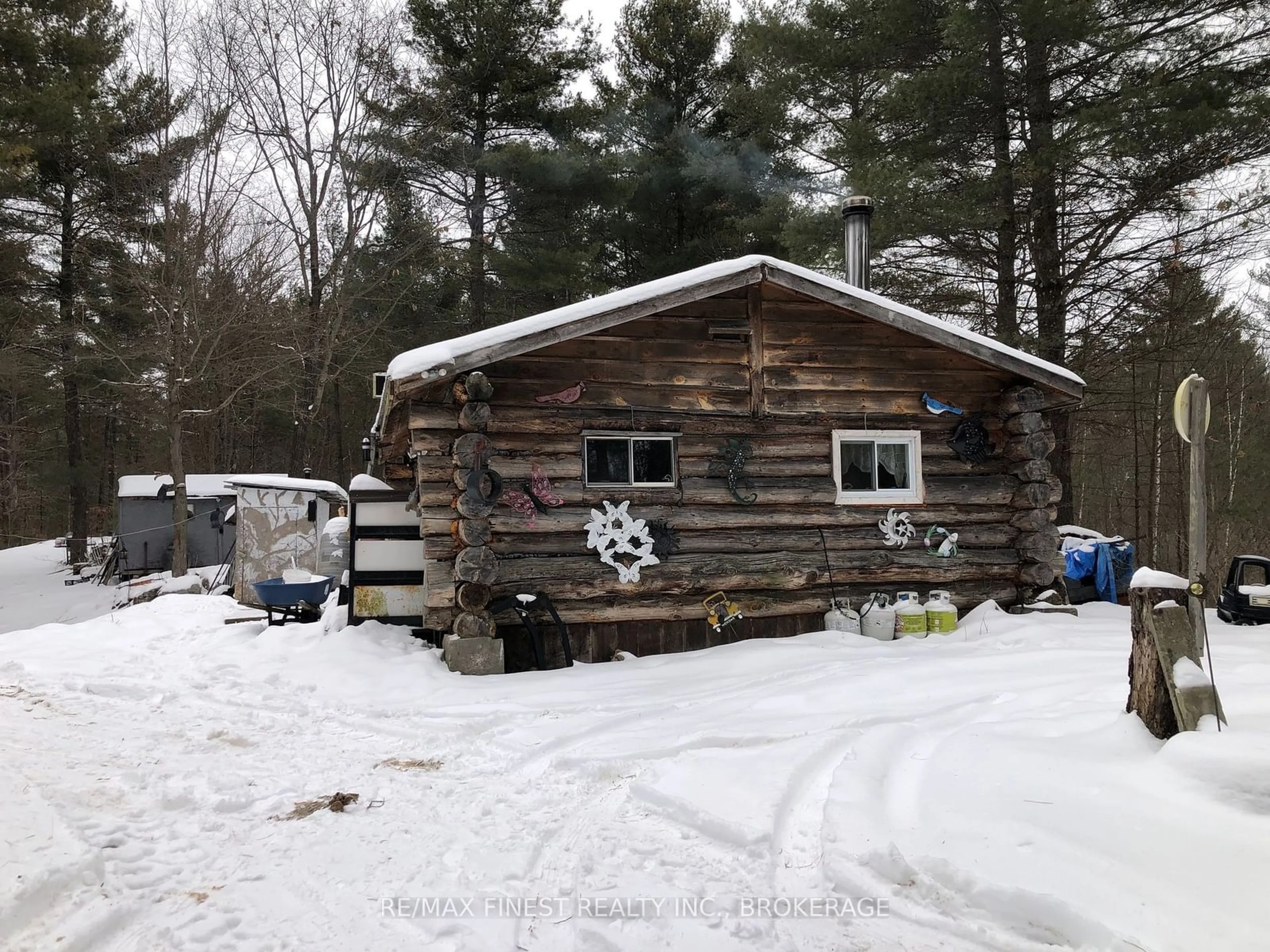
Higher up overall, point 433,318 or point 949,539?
point 433,318

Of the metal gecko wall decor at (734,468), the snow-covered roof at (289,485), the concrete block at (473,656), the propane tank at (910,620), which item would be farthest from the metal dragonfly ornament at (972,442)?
the snow-covered roof at (289,485)

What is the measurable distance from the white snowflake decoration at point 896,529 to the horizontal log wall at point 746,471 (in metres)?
0.08

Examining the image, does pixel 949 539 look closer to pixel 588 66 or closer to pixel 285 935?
pixel 285 935

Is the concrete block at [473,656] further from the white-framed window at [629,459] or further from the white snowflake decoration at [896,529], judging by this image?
the white snowflake decoration at [896,529]

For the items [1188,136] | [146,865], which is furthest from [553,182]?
[146,865]

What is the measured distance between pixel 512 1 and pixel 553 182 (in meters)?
5.18

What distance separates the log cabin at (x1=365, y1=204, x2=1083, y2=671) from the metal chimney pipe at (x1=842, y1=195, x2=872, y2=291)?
1.77m

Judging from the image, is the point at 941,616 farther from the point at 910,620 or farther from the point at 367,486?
the point at 367,486

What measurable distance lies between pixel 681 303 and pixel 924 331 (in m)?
2.78

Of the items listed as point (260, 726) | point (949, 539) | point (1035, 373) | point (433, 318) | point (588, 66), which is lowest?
point (260, 726)

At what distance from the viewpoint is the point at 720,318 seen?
874 cm

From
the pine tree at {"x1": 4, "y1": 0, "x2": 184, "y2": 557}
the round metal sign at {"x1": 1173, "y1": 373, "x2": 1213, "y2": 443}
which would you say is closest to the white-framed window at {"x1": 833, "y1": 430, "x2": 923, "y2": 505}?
the round metal sign at {"x1": 1173, "y1": 373, "x2": 1213, "y2": 443}

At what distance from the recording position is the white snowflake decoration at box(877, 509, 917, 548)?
9125 millimetres

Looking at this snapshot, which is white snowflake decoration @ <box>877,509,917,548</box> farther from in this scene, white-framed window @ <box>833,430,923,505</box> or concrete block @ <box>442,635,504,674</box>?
concrete block @ <box>442,635,504,674</box>
